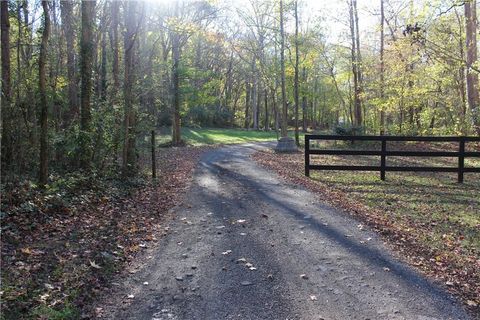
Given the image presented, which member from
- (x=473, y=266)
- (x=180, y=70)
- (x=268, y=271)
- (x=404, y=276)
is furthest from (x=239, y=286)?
(x=180, y=70)

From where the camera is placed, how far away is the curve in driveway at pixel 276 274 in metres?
4.17

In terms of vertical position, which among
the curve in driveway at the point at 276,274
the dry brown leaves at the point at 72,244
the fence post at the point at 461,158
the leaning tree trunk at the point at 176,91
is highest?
the leaning tree trunk at the point at 176,91

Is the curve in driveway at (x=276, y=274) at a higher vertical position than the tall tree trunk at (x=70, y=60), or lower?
lower

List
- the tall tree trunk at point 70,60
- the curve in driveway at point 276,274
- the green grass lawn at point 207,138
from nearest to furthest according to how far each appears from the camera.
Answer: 1. the curve in driveway at point 276,274
2. the tall tree trunk at point 70,60
3. the green grass lawn at point 207,138

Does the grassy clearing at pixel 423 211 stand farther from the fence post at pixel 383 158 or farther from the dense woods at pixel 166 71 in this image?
the dense woods at pixel 166 71

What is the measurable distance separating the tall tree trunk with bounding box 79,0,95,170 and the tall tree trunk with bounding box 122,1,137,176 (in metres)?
1.37

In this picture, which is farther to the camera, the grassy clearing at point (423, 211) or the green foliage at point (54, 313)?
the grassy clearing at point (423, 211)

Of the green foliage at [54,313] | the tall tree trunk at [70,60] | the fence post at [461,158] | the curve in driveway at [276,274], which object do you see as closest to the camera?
the green foliage at [54,313]

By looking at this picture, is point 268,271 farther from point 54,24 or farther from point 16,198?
point 54,24

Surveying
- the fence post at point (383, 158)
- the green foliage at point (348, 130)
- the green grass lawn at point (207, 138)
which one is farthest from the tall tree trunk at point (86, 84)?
the green grass lawn at point (207, 138)

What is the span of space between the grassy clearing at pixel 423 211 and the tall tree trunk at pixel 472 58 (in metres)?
9.16

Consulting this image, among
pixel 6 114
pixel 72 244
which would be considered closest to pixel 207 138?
pixel 6 114

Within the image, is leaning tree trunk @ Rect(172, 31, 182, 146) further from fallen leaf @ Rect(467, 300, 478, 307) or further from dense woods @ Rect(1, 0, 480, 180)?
fallen leaf @ Rect(467, 300, 478, 307)

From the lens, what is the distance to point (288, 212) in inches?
331
